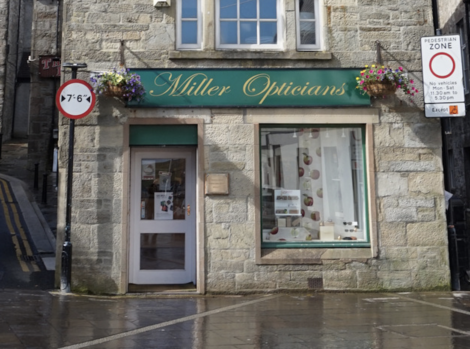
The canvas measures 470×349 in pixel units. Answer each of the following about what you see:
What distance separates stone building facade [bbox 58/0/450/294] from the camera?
8.37 m

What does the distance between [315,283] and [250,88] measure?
3.30 m

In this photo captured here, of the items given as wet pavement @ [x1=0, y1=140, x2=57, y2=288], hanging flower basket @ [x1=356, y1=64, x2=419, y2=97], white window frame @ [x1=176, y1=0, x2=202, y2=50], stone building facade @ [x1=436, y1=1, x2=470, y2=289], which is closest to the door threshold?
wet pavement @ [x1=0, y1=140, x2=57, y2=288]

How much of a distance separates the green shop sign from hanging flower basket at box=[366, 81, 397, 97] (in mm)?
238

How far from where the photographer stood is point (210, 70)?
8586 millimetres

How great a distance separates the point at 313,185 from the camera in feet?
29.5

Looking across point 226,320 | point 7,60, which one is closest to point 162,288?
point 226,320

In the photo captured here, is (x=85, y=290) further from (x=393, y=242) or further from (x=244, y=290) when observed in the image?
(x=393, y=242)

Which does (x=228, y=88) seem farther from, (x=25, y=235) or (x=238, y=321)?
(x=25, y=235)

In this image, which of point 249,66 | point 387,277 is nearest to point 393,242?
point 387,277

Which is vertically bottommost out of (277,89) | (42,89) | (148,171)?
(148,171)

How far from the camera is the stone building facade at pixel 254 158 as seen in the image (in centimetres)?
837

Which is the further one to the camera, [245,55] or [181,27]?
[181,27]

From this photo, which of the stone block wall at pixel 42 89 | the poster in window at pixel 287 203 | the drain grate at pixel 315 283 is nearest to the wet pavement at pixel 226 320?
the drain grate at pixel 315 283

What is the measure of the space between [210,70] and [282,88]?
1209 millimetres
